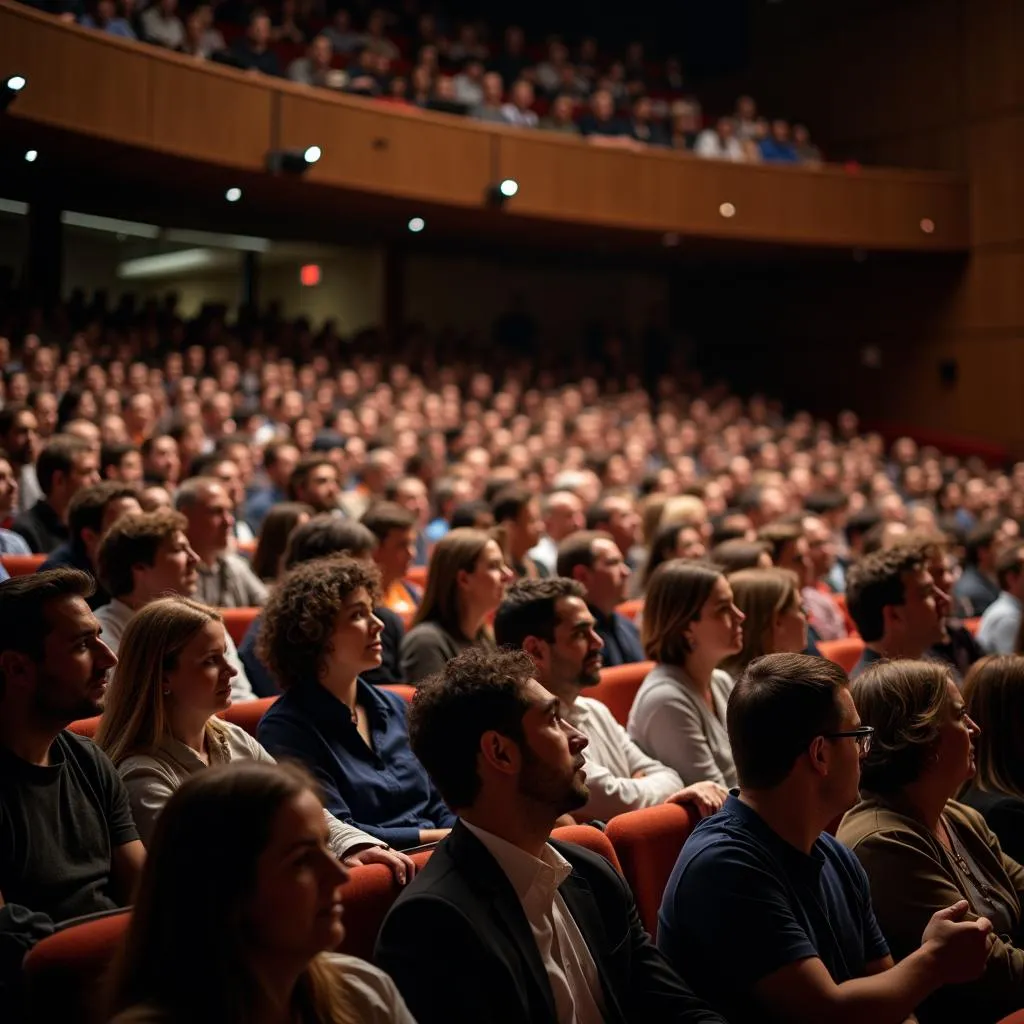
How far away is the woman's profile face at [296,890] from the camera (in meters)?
0.99

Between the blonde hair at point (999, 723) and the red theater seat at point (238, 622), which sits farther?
the red theater seat at point (238, 622)

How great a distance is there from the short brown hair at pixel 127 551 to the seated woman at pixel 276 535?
79 cm

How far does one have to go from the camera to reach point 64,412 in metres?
4.89

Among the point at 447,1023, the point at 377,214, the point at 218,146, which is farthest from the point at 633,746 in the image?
the point at 377,214

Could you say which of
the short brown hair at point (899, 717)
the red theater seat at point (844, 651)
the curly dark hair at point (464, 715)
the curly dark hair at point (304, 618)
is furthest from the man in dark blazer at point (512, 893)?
the red theater seat at point (844, 651)

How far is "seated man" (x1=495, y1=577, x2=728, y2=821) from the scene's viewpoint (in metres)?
2.07

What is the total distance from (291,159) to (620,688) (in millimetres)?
5052

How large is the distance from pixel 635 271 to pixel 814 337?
1.81m

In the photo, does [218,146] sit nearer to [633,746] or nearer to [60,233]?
[60,233]

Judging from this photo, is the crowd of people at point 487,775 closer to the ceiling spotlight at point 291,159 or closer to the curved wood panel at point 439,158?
the curved wood panel at point 439,158

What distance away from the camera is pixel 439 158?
760 centimetres

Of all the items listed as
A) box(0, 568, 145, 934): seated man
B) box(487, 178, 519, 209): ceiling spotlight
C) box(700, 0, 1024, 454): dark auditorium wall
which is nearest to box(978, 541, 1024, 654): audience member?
box(0, 568, 145, 934): seated man

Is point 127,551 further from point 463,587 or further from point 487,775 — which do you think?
point 487,775

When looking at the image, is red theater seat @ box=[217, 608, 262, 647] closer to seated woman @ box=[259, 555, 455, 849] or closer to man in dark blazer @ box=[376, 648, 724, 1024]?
seated woman @ box=[259, 555, 455, 849]
